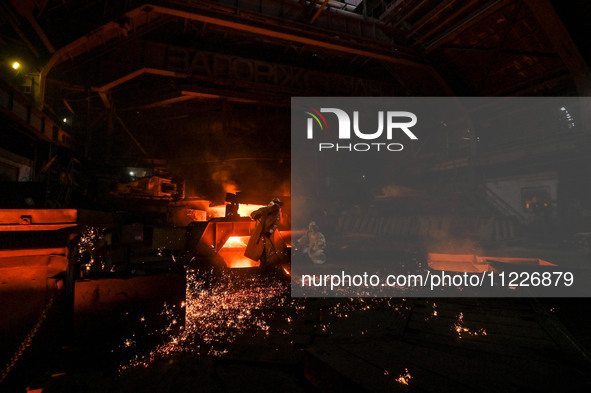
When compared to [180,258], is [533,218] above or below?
above

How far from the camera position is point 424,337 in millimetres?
2812

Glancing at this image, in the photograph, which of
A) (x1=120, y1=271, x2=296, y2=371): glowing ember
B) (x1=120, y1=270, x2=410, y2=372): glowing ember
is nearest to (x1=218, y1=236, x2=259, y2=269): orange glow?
(x1=120, y1=271, x2=296, y2=371): glowing ember

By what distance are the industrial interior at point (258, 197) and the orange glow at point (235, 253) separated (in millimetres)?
60

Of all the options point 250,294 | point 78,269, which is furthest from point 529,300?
point 78,269

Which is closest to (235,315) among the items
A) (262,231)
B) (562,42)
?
(262,231)

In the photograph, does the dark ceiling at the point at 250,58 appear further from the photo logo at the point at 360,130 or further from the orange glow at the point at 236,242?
the orange glow at the point at 236,242

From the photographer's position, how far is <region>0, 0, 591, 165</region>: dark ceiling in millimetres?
7992

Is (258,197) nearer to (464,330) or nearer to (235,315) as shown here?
(235,315)

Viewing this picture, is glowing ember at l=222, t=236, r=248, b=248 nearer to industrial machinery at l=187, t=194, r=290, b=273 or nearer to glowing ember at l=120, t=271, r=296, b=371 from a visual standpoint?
industrial machinery at l=187, t=194, r=290, b=273

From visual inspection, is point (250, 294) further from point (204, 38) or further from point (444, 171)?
point (444, 171)

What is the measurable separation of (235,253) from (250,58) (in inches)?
396

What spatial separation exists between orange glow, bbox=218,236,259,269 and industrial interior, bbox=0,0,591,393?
60 mm

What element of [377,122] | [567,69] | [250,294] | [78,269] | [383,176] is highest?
[377,122]

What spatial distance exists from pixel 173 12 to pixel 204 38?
441 centimetres
